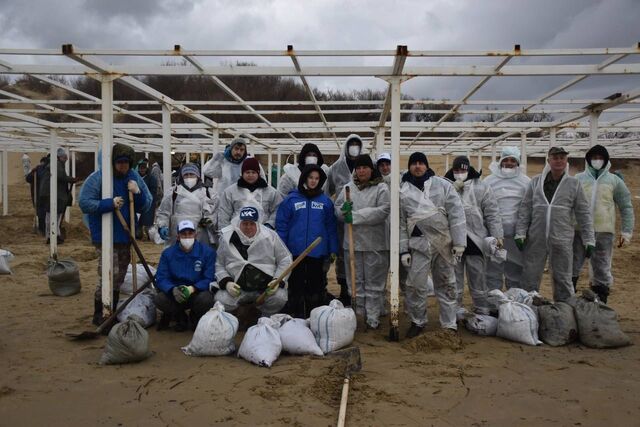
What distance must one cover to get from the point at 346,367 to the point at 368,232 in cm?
171

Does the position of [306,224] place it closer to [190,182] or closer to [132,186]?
[190,182]

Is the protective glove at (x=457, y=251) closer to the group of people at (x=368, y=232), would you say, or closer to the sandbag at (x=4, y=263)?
the group of people at (x=368, y=232)

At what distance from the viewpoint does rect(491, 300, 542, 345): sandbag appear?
509cm

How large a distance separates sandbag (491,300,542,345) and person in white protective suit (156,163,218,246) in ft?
10.5

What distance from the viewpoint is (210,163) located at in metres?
6.91

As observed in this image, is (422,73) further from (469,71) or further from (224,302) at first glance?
(224,302)

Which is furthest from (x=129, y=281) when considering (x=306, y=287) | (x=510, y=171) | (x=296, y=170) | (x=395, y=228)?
(x=510, y=171)

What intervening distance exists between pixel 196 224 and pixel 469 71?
3.23m

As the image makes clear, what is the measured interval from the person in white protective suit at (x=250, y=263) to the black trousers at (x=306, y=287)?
27 cm

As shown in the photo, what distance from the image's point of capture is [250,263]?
5340 mm

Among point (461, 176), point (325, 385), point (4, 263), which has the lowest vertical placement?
point (325, 385)

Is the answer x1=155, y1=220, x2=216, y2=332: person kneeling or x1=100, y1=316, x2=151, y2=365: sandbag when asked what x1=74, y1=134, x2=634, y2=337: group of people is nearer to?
x1=155, y1=220, x2=216, y2=332: person kneeling

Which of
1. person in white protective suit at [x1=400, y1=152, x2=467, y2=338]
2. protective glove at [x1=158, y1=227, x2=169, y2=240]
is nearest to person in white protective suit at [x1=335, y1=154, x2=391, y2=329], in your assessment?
person in white protective suit at [x1=400, y1=152, x2=467, y2=338]

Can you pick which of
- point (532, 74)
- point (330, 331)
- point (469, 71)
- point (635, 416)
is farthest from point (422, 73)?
point (635, 416)
